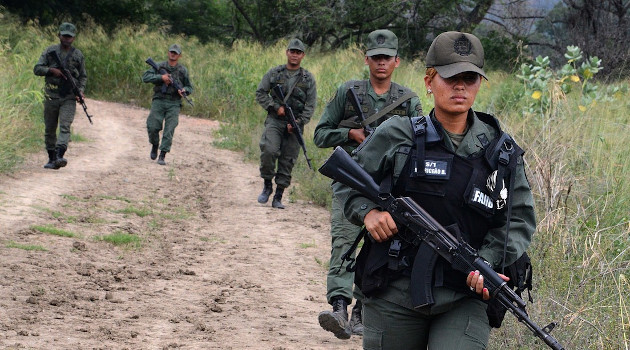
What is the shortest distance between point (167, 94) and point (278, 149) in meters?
3.91

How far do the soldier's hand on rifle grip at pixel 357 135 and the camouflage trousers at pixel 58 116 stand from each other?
716 cm

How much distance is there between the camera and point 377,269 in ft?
10.6

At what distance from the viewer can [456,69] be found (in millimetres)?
3209

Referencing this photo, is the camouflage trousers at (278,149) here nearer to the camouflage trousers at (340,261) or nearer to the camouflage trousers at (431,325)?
the camouflage trousers at (340,261)

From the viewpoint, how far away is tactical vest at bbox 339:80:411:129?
588cm

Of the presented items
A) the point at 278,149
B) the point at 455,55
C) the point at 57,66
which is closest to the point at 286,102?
the point at 278,149

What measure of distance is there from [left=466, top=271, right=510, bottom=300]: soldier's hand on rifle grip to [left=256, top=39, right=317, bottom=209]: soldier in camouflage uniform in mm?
6998

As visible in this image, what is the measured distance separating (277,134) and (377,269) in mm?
7181

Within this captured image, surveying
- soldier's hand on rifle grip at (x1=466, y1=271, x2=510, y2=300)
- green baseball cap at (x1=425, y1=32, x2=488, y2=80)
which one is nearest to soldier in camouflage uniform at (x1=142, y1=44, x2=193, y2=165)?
green baseball cap at (x1=425, y1=32, x2=488, y2=80)

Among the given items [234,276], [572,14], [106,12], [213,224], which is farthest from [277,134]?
[106,12]

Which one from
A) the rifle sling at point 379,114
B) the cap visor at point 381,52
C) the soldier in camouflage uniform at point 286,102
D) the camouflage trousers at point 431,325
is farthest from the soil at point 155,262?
the camouflage trousers at point 431,325

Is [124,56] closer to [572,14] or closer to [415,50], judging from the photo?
[415,50]

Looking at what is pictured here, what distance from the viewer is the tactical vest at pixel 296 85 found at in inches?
398

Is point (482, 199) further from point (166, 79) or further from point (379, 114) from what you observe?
point (166, 79)
